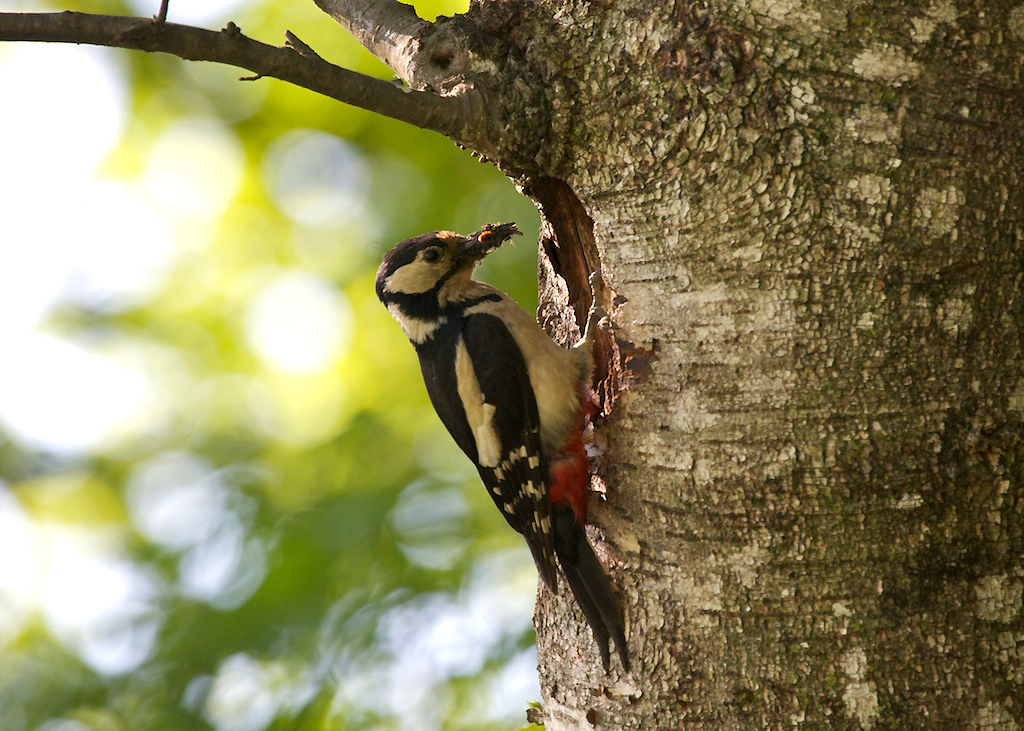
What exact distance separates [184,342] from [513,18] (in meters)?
2.38

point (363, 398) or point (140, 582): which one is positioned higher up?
point (363, 398)

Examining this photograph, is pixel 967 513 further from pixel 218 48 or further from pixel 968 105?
pixel 218 48

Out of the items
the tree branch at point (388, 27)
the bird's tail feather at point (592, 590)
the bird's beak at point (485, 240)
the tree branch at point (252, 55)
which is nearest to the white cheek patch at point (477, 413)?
the bird's beak at point (485, 240)

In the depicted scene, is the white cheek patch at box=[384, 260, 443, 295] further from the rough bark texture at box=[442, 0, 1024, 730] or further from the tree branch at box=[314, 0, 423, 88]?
the rough bark texture at box=[442, 0, 1024, 730]

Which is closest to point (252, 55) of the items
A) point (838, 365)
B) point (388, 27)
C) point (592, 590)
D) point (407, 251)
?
point (388, 27)

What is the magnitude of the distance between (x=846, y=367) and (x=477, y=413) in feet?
4.86

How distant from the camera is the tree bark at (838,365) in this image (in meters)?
1.76

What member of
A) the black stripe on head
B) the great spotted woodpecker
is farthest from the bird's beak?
the black stripe on head

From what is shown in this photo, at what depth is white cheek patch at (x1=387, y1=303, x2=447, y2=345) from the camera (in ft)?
11.0

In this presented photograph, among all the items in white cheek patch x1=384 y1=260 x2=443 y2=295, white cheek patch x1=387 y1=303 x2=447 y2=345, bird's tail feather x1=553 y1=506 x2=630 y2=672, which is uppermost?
white cheek patch x1=384 y1=260 x2=443 y2=295

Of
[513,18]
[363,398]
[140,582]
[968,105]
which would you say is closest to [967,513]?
[968,105]

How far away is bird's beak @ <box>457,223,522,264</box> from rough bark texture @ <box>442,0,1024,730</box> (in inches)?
51.6

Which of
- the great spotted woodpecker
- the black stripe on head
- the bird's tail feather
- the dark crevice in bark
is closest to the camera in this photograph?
the bird's tail feather

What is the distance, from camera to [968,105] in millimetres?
1787
